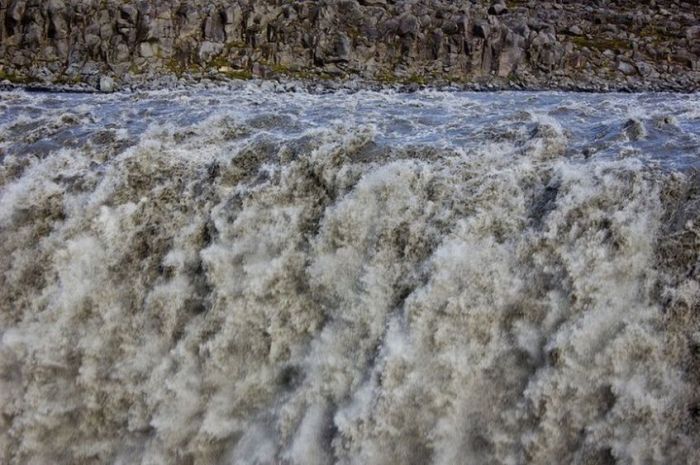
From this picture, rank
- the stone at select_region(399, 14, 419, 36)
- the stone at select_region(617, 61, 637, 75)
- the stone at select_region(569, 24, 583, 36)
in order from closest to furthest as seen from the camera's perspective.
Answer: the stone at select_region(617, 61, 637, 75), the stone at select_region(399, 14, 419, 36), the stone at select_region(569, 24, 583, 36)

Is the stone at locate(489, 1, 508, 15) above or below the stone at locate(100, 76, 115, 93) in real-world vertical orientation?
above

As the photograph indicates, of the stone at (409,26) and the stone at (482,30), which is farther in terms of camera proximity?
the stone at (409,26)

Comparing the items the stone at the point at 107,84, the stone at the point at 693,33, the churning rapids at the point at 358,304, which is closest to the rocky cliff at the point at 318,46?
the stone at the point at 693,33

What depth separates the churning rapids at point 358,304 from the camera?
7.18 metres

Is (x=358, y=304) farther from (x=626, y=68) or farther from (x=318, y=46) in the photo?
(x=626, y=68)

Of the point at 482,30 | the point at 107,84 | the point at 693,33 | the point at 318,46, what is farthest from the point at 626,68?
the point at 107,84

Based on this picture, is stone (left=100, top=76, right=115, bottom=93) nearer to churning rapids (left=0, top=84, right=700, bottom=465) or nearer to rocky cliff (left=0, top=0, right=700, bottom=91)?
rocky cliff (left=0, top=0, right=700, bottom=91)

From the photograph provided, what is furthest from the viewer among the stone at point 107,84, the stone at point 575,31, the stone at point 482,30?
the stone at point 575,31

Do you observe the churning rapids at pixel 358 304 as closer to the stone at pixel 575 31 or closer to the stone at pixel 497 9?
the stone at pixel 575 31

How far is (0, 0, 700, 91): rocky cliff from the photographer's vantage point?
28688 millimetres

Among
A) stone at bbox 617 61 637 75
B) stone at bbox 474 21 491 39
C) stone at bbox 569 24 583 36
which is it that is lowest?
stone at bbox 617 61 637 75

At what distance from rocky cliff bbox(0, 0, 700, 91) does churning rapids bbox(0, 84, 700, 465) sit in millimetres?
19078

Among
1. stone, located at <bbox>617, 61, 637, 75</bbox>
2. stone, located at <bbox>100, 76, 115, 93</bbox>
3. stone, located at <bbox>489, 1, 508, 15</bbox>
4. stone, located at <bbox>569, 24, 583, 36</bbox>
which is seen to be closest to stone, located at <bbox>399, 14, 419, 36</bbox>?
stone, located at <bbox>489, 1, 508, 15</bbox>

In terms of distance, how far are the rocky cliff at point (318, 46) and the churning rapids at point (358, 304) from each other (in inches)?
751
